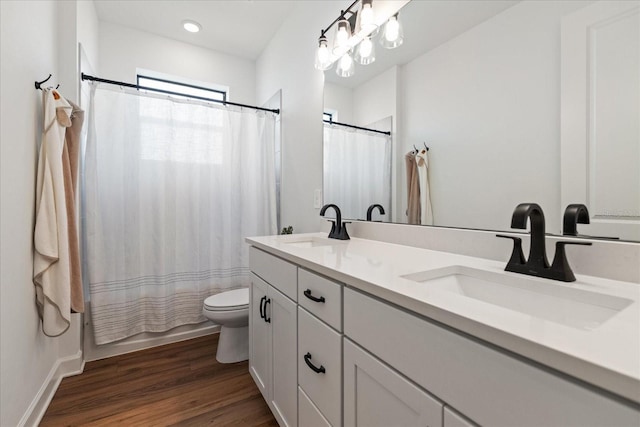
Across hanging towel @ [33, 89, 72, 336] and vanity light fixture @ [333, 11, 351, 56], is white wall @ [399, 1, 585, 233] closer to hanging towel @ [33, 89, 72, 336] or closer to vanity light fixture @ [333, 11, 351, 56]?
vanity light fixture @ [333, 11, 351, 56]

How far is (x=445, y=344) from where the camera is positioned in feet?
1.82

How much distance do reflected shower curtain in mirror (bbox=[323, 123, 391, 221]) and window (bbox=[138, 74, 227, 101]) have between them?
166cm

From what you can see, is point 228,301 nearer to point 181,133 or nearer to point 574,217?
point 181,133

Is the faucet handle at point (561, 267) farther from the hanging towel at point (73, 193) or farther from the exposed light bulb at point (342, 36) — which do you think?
the hanging towel at point (73, 193)

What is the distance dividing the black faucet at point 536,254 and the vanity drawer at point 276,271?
743 millimetres

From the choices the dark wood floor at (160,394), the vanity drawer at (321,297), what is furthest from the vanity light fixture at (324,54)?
the dark wood floor at (160,394)

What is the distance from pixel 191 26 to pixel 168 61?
41 cm

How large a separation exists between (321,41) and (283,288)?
5.03 ft

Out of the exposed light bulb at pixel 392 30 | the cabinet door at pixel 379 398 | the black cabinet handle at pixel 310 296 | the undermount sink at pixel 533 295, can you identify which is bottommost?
the cabinet door at pixel 379 398

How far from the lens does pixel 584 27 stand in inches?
31.4

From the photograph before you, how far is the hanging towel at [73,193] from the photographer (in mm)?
1576

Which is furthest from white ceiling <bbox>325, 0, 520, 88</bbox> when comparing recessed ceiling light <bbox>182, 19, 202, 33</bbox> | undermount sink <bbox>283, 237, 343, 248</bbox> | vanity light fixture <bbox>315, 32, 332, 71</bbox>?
recessed ceiling light <bbox>182, 19, 202, 33</bbox>

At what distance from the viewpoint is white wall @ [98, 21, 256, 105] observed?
2.45 meters

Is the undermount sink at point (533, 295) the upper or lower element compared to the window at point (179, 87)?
lower
